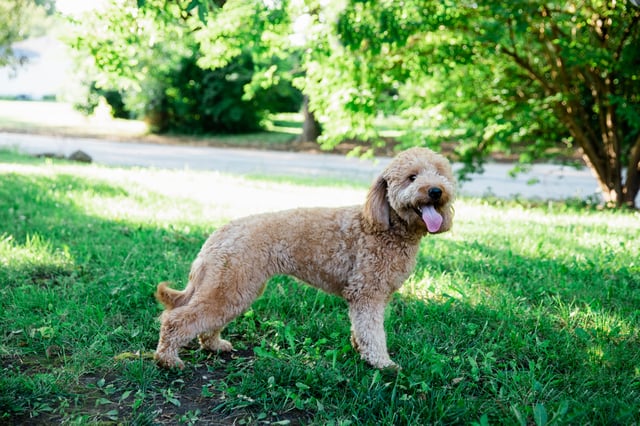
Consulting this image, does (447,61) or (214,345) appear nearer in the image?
(214,345)

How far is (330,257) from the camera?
360 cm

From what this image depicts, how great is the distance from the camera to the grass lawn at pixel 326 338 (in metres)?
2.96

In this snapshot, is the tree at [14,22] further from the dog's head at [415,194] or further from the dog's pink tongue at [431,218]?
the dog's pink tongue at [431,218]

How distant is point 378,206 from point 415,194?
0.30 m

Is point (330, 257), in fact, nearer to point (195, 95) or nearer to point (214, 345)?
point (214, 345)

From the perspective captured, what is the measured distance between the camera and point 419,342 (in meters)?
3.72

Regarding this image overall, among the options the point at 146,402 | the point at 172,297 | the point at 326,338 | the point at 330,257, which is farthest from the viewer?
the point at 326,338

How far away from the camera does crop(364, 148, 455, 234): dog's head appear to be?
11.1 ft

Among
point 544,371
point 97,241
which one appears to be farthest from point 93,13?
point 544,371

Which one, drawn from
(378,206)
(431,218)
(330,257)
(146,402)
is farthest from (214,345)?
(431,218)

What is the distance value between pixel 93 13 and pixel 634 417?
7543 mm

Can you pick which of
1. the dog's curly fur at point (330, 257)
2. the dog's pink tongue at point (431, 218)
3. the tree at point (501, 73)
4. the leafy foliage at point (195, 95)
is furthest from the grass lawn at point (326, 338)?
the leafy foliage at point (195, 95)

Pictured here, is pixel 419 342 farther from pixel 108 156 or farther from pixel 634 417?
pixel 108 156

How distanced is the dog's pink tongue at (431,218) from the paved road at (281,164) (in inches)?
331
